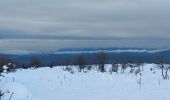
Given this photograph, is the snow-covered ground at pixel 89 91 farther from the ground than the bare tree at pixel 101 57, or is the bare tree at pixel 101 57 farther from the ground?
the bare tree at pixel 101 57

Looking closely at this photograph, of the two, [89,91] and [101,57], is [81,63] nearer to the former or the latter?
[101,57]

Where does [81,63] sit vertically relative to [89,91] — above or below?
above

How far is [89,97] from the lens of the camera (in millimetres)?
15438

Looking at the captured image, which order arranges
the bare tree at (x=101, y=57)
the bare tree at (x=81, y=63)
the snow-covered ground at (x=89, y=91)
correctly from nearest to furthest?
1. the snow-covered ground at (x=89, y=91)
2. the bare tree at (x=81, y=63)
3. the bare tree at (x=101, y=57)

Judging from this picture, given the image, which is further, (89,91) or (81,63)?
(81,63)

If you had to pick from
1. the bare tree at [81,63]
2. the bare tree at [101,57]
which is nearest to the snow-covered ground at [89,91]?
the bare tree at [81,63]

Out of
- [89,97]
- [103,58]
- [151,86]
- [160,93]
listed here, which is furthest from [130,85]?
[103,58]

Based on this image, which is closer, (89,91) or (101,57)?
(89,91)

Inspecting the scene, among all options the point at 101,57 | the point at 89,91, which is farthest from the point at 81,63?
the point at 89,91

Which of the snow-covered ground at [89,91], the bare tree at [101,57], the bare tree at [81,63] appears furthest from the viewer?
the bare tree at [101,57]

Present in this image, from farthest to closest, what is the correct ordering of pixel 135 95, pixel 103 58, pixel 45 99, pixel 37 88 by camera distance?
1. pixel 103 58
2. pixel 37 88
3. pixel 135 95
4. pixel 45 99

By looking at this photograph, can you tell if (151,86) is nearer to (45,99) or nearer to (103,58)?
(45,99)

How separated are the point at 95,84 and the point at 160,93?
4.67 meters

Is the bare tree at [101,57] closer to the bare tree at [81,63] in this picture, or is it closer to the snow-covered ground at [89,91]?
the bare tree at [81,63]
